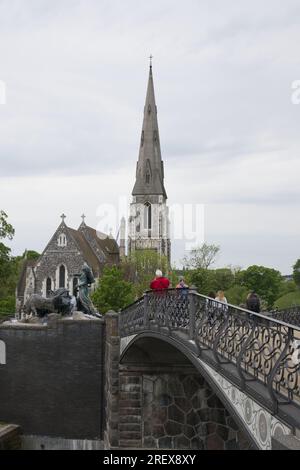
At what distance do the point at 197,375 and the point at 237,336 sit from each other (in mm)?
8514

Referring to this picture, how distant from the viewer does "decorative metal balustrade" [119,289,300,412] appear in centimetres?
569

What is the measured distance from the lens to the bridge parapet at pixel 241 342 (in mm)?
5652

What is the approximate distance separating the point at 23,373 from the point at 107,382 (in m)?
3.77

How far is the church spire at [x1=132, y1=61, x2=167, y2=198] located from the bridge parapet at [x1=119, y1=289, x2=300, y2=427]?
2007 inches

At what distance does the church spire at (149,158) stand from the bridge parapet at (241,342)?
167 feet

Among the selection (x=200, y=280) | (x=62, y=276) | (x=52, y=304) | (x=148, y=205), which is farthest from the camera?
(x=148, y=205)

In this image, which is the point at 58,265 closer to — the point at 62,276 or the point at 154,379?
the point at 62,276

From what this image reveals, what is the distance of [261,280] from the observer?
6212cm

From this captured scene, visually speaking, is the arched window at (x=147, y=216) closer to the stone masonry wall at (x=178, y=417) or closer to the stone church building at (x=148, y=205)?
the stone church building at (x=148, y=205)

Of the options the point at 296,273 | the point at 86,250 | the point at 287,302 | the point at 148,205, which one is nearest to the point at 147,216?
the point at 148,205

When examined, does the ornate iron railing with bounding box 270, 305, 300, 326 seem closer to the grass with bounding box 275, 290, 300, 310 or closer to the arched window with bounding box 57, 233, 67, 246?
the grass with bounding box 275, 290, 300, 310

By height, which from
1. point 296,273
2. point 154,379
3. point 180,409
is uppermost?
point 296,273

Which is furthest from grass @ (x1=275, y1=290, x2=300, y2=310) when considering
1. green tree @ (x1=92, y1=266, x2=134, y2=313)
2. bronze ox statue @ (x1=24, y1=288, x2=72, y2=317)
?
bronze ox statue @ (x1=24, y1=288, x2=72, y2=317)
